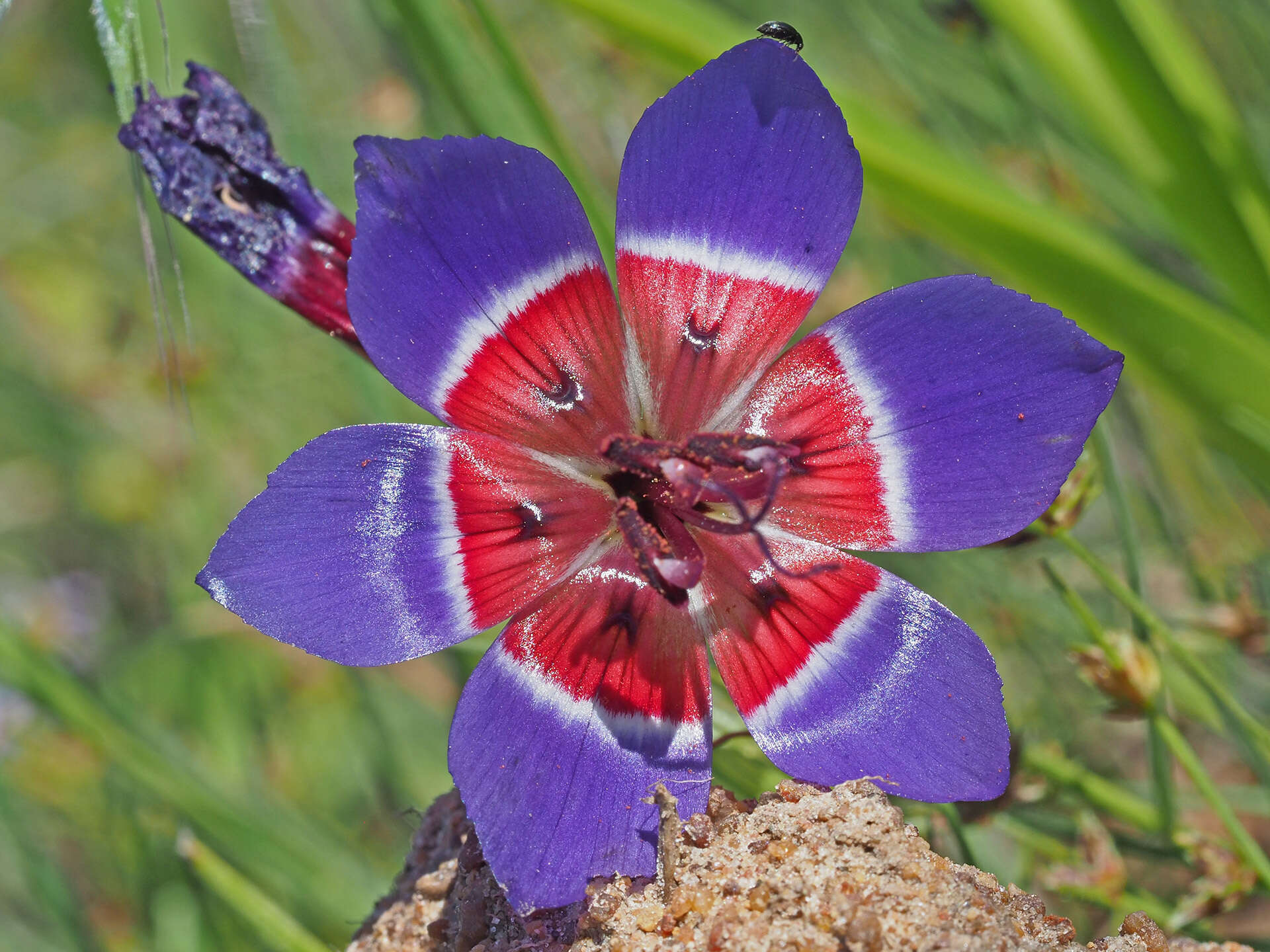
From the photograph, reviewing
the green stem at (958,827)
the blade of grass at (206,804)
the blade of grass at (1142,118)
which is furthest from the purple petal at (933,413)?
the blade of grass at (206,804)

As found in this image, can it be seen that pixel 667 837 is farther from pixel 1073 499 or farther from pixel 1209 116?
pixel 1209 116

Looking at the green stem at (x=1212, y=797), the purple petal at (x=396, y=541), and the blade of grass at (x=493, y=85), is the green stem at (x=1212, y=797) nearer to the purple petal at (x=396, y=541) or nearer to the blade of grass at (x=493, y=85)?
the purple petal at (x=396, y=541)

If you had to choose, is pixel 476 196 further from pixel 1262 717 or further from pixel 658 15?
pixel 1262 717

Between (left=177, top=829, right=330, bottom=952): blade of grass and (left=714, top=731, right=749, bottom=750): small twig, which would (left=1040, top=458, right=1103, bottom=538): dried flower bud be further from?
(left=177, top=829, right=330, bottom=952): blade of grass

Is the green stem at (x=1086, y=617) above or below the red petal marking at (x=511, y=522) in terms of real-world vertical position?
below

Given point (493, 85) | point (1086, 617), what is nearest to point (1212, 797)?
point (1086, 617)

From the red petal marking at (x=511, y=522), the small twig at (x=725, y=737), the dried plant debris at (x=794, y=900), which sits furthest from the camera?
the small twig at (x=725, y=737)

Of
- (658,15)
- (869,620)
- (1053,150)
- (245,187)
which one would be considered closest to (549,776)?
(869,620)
